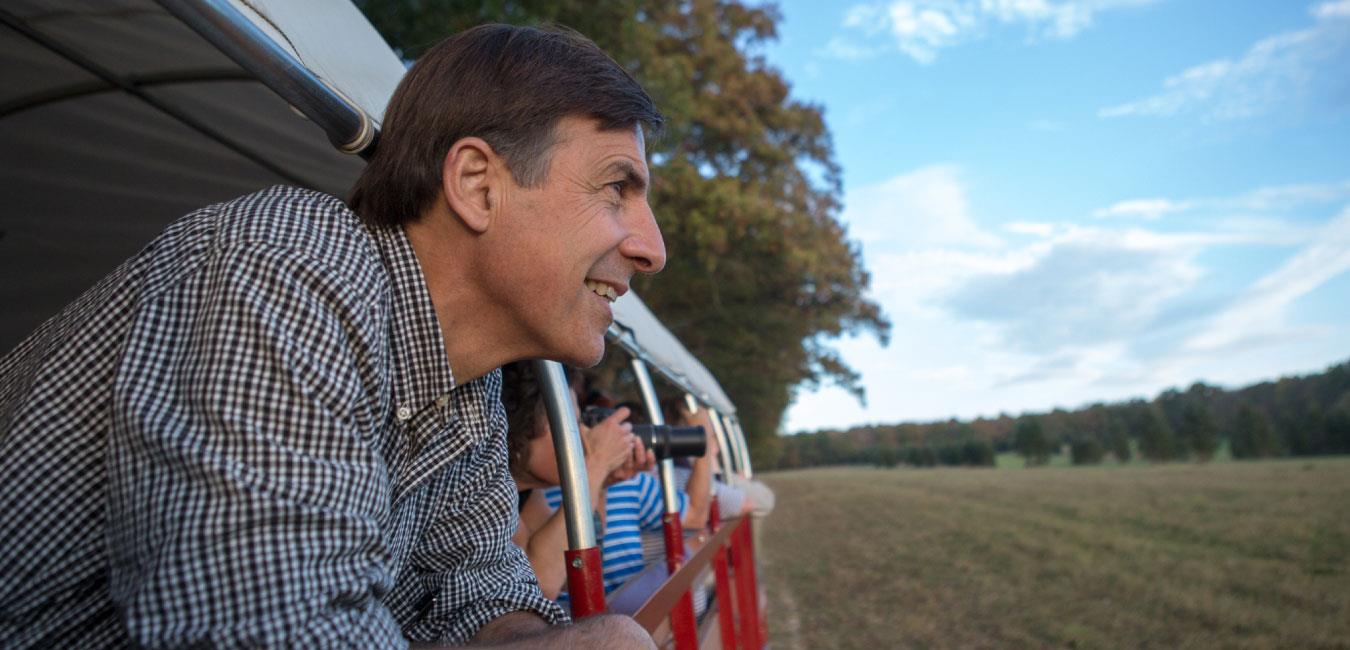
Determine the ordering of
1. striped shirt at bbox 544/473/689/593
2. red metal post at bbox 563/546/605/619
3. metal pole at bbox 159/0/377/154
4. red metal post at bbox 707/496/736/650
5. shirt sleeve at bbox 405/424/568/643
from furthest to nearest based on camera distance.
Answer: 1. striped shirt at bbox 544/473/689/593
2. red metal post at bbox 707/496/736/650
3. red metal post at bbox 563/546/605/619
4. shirt sleeve at bbox 405/424/568/643
5. metal pole at bbox 159/0/377/154

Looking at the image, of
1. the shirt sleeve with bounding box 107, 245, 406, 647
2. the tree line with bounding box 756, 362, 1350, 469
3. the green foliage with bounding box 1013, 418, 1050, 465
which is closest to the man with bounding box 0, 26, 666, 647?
the shirt sleeve with bounding box 107, 245, 406, 647

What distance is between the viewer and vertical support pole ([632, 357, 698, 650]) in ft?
7.06

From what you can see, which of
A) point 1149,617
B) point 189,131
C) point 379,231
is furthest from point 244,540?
point 1149,617

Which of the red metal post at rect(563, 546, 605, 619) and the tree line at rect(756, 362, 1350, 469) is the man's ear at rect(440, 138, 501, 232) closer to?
the red metal post at rect(563, 546, 605, 619)

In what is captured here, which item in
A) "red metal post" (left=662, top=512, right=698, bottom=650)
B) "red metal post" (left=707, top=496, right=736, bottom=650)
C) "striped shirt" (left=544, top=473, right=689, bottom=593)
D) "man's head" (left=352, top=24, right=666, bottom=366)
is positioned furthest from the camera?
"striped shirt" (left=544, top=473, right=689, bottom=593)

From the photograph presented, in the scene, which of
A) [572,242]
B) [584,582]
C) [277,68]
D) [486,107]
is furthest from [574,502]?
[277,68]

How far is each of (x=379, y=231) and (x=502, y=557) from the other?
1.80 ft

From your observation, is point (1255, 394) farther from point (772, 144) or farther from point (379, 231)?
point (379, 231)

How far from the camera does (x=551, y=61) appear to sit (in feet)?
4.42

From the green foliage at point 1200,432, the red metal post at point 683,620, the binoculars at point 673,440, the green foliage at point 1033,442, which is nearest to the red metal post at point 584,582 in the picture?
the red metal post at point 683,620

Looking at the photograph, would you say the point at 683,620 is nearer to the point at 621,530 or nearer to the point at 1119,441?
the point at 621,530

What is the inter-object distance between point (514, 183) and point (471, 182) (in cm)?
6

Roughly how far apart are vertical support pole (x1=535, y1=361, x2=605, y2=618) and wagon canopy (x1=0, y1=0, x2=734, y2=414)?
1.87 feet

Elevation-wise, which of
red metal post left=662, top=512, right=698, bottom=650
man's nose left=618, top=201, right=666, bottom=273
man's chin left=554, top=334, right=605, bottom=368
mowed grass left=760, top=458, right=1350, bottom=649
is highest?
man's nose left=618, top=201, right=666, bottom=273
